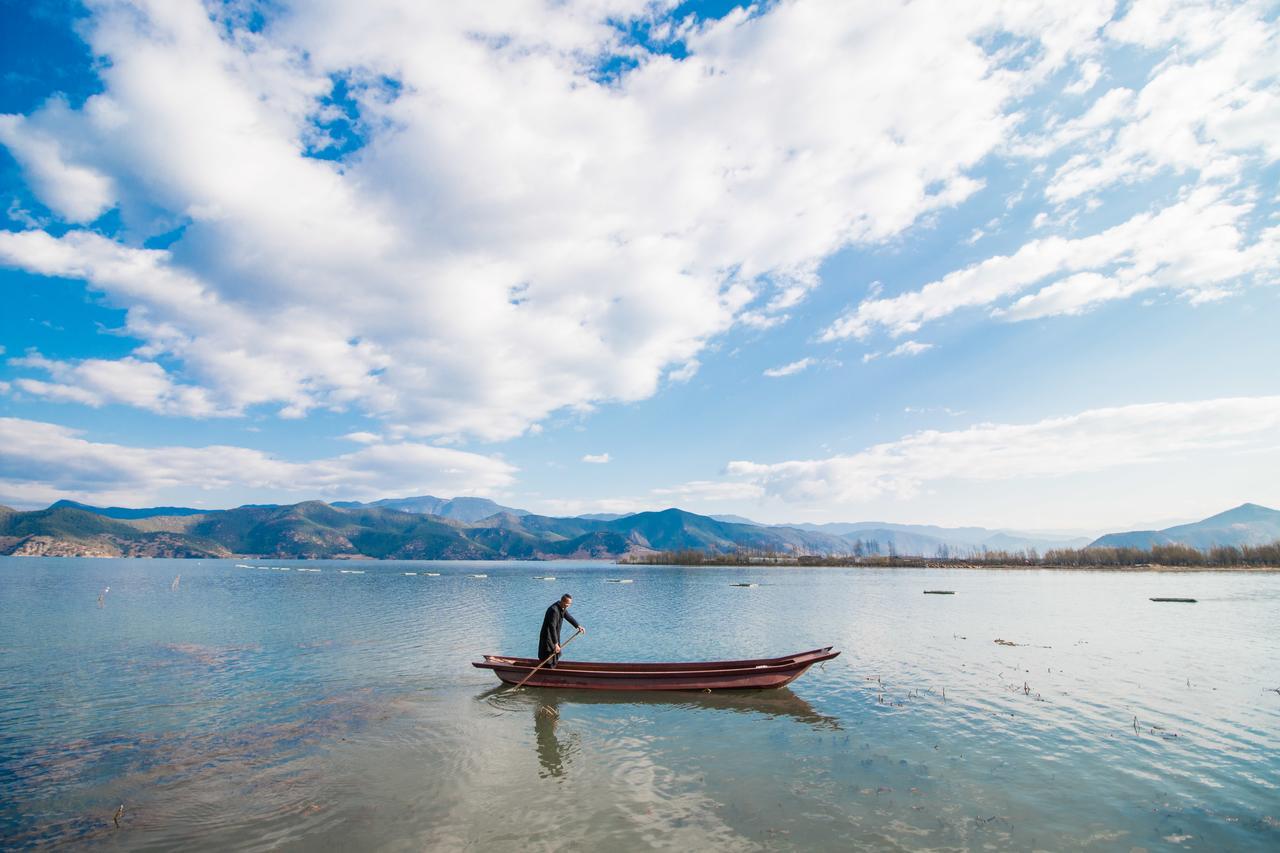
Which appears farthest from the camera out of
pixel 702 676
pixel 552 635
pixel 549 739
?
pixel 552 635

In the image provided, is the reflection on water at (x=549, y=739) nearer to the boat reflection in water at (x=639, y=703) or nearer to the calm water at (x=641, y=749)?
the boat reflection in water at (x=639, y=703)

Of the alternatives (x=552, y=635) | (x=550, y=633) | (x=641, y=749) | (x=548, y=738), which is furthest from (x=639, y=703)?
(x=641, y=749)

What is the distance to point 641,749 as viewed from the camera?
1655cm

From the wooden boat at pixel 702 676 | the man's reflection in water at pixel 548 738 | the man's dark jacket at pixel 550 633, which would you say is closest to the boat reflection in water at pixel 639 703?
the man's reflection in water at pixel 548 738

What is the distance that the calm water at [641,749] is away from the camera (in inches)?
454

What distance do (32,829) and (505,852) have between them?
993 cm

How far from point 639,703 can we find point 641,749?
542cm

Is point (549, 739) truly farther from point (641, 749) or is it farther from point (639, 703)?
point (639, 703)

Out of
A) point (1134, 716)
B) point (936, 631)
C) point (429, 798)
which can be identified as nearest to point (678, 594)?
point (936, 631)

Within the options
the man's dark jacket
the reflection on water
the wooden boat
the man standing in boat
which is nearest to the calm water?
the reflection on water

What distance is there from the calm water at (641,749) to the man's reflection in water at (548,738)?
113mm

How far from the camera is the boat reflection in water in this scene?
19.0 metres

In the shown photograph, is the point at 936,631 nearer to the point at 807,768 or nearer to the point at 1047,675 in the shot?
the point at 1047,675

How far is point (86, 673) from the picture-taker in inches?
1056
